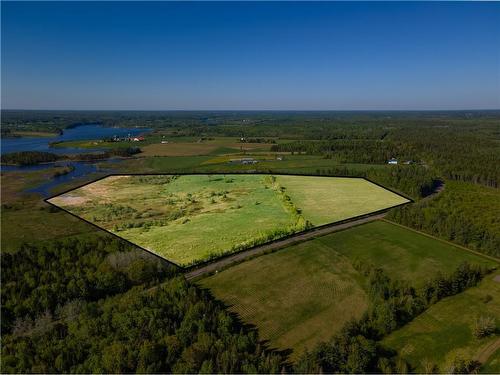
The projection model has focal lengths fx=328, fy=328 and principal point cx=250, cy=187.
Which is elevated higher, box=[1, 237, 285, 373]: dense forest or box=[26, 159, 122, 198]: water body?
box=[26, 159, 122, 198]: water body

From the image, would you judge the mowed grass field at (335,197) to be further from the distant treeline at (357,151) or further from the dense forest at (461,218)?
the distant treeline at (357,151)

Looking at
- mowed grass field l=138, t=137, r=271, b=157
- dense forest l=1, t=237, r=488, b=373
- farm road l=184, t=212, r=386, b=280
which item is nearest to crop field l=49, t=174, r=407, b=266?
farm road l=184, t=212, r=386, b=280

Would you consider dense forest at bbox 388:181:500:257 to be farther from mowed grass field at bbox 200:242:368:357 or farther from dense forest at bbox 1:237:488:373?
mowed grass field at bbox 200:242:368:357

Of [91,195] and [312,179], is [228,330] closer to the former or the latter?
[91,195]

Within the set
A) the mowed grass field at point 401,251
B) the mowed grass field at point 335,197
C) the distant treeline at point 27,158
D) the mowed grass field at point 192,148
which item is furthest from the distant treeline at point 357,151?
the distant treeline at point 27,158

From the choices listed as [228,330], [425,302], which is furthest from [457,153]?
[228,330]

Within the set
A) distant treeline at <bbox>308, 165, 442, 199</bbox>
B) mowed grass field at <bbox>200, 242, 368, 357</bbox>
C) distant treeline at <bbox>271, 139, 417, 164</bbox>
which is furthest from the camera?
distant treeline at <bbox>271, 139, 417, 164</bbox>

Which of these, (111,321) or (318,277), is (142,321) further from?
(318,277)

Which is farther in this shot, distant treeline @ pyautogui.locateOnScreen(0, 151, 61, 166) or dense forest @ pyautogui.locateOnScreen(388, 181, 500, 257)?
distant treeline @ pyautogui.locateOnScreen(0, 151, 61, 166)
